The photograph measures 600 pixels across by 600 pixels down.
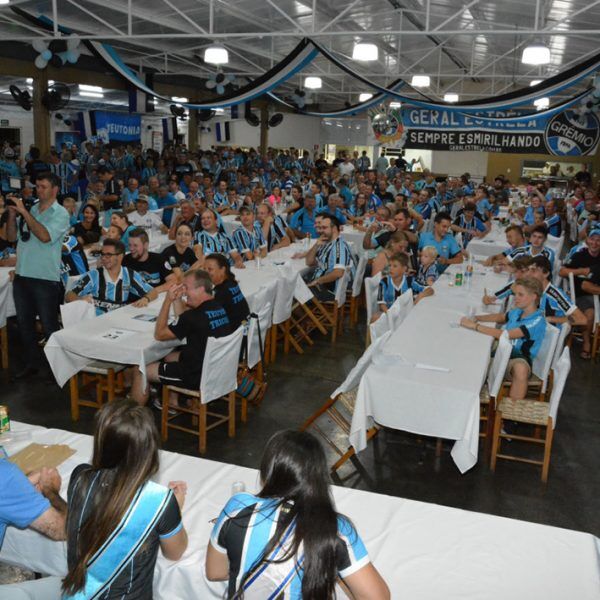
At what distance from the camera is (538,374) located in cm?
452

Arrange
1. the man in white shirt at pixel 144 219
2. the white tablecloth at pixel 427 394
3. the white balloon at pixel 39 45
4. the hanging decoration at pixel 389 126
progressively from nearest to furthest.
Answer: the white tablecloth at pixel 427 394, the man in white shirt at pixel 144 219, the white balloon at pixel 39 45, the hanging decoration at pixel 389 126

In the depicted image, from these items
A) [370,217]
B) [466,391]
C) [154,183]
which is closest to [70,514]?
[466,391]

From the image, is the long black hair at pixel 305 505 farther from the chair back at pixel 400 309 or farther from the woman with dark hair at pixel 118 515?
the chair back at pixel 400 309

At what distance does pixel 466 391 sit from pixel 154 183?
8121mm

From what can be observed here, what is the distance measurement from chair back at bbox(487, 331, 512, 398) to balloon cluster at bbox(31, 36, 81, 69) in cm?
726

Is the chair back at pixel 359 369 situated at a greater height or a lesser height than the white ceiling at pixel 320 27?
lesser

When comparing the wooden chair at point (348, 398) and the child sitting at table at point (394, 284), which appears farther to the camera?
the child sitting at table at point (394, 284)

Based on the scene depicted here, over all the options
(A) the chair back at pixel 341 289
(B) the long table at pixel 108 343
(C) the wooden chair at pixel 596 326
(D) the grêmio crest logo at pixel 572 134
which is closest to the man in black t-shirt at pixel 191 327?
(B) the long table at pixel 108 343

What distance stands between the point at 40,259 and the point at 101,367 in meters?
0.99

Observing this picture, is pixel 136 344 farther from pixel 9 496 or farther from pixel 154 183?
pixel 154 183

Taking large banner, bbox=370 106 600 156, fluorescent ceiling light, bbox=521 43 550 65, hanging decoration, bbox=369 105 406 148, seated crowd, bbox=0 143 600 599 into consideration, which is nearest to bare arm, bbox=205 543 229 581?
seated crowd, bbox=0 143 600 599

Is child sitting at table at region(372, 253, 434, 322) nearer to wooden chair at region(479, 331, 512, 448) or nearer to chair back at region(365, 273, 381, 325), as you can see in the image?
chair back at region(365, 273, 381, 325)

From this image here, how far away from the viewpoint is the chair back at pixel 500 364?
3.91 m

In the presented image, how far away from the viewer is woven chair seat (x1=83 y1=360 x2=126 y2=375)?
4457 millimetres
